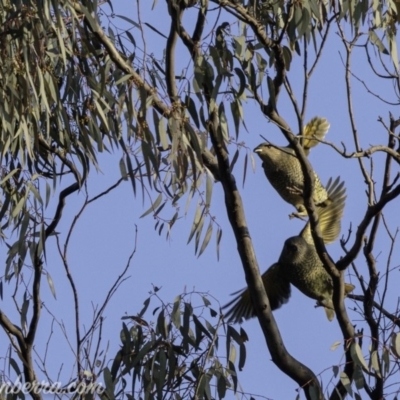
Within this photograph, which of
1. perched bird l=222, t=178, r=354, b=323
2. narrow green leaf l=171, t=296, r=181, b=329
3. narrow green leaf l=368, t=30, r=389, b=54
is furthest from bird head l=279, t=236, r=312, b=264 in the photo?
narrow green leaf l=171, t=296, r=181, b=329

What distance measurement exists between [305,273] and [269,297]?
0.31 meters

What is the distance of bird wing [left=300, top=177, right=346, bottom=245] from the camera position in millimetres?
5906

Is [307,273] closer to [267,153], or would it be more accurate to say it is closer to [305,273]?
[305,273]

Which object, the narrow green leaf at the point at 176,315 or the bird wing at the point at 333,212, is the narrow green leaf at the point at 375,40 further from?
the bird wing at the point at 333,212

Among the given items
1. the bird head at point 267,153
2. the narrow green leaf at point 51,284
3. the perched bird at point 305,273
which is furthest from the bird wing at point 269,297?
the narrow green leaf at point 51,284

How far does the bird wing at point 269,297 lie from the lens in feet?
19.4

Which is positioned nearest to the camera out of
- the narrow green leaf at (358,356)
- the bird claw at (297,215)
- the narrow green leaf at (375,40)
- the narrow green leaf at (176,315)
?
the narrow green leaf at (358,356)

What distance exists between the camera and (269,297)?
19.9ft

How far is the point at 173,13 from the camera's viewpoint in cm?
380

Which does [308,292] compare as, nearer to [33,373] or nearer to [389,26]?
[389,26]

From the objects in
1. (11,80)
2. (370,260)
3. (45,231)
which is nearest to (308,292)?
(370,260)

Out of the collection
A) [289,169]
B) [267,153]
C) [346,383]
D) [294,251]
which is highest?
[267,153]

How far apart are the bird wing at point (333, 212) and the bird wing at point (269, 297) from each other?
0.40 metres

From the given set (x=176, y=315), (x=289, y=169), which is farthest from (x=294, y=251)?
(x=176, y=315)
